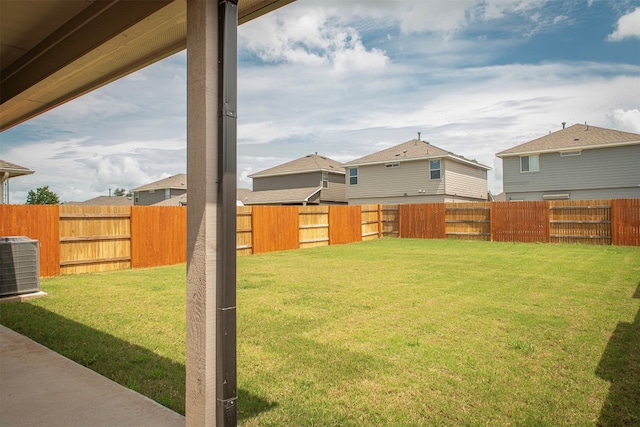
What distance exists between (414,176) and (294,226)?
11.3m

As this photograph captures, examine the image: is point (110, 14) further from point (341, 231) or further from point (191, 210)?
point (341, 231)

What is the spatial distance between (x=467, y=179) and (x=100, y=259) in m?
21.9

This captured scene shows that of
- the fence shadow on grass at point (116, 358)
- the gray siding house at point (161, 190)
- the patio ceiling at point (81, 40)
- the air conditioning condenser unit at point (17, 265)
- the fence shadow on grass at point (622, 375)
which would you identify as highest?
the gray siding house at point (161, 190)

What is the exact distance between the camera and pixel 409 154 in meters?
25.1

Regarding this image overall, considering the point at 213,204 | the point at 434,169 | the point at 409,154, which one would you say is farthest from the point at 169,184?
the point at 213,204

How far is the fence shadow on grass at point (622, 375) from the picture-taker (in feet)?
9.81

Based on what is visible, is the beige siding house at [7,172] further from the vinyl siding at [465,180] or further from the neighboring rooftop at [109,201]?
the neighboring rooftop at [109,201]

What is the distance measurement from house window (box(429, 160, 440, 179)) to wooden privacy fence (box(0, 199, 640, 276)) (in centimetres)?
439

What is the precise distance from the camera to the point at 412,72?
38.7 ft

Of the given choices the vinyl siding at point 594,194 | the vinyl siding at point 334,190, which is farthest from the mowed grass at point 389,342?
the vinyl siding at point 334,190

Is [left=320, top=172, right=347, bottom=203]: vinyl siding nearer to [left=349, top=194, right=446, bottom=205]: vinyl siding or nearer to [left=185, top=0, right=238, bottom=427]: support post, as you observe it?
[left=349, top=194, right=446, bottom=205]: vinyl siding

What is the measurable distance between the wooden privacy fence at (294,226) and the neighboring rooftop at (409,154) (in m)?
4.82

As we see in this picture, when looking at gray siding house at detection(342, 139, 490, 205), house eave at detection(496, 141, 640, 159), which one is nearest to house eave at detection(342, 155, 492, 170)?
gray siding house at detection(342, 139, 490, 205)

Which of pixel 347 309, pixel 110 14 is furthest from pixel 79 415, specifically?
pixel 347 309
